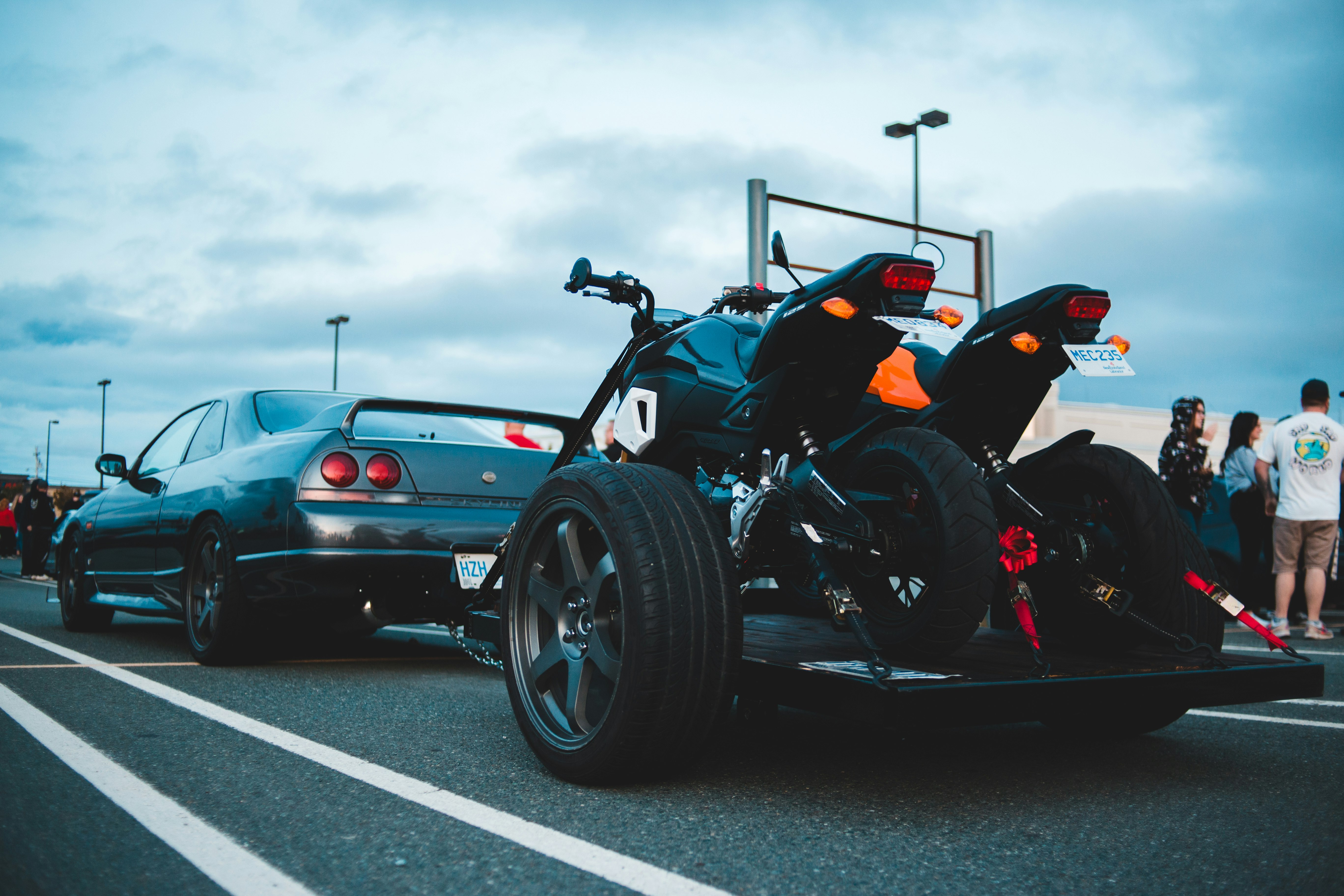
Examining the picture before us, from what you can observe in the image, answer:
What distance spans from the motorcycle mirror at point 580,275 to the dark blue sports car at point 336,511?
0.93m

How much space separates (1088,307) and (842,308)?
713 millimetres

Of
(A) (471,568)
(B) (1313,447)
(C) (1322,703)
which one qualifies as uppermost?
(B) (1313,447)

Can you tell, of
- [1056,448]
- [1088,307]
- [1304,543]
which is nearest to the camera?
[1088,307]

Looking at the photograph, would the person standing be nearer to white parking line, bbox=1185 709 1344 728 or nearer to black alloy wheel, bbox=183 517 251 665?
black alloy wheel, bbox=183 517 251 665

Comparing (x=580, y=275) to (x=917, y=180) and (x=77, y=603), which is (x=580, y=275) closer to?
(x=77, y=603)

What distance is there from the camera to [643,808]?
255 centimetres

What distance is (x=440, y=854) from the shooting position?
2.19 m

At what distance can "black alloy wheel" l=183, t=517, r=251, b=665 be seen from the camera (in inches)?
200

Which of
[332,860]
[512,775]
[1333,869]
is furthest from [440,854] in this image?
[1333,869]

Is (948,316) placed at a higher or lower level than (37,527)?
higher

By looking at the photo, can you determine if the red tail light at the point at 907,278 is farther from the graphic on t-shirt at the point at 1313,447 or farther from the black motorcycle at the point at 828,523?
the graphic on t-shirt at the point at 1313,447

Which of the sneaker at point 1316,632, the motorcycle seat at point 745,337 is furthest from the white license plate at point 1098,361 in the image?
the sneaker at point 1316,632

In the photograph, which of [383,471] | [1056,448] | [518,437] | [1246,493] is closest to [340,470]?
[383,471]

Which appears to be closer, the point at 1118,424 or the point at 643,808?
the point at 643,808
